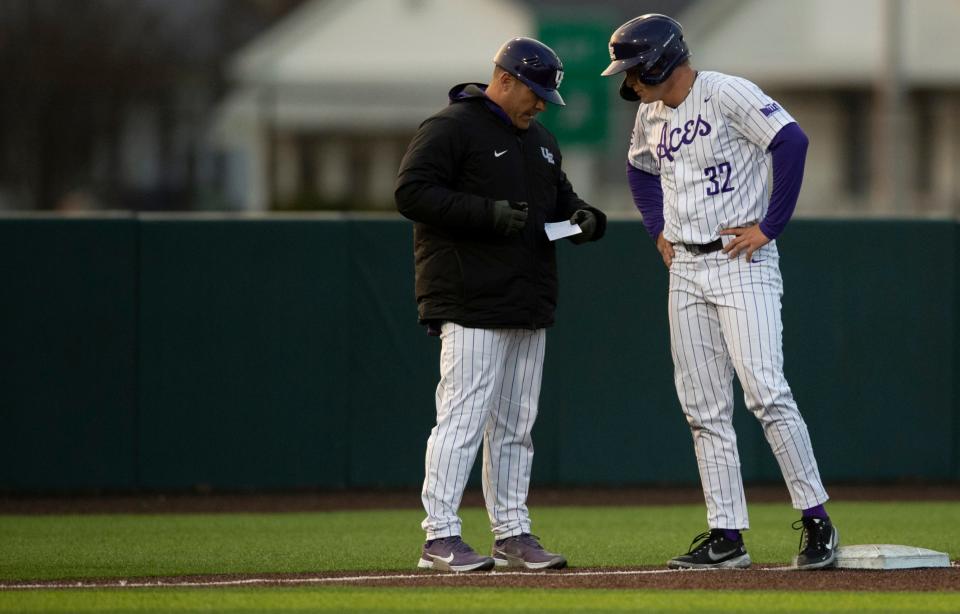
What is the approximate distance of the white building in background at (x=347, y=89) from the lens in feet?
101

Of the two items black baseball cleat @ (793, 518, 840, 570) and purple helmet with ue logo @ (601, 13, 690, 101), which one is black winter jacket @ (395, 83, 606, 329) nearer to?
purple helmet with ue logo @ (601, 13, 690, 101)

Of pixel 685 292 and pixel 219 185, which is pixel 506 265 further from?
pixel 219 185

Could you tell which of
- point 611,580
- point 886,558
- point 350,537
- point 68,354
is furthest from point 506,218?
point 68,354

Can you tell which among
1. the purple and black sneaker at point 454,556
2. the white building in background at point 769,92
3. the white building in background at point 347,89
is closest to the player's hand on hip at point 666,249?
the purple and black sneaker at point 454,556

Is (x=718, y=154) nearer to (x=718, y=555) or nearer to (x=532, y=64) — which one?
(x=532, y=64)

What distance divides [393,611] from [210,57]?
42.4 metres

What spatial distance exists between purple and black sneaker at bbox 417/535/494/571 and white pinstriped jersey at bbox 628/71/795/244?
1481 mm

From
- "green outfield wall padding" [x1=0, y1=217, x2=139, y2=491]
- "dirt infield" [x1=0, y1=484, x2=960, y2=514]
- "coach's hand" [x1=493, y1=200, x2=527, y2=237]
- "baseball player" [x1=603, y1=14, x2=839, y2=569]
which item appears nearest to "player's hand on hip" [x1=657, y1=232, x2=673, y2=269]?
"baseball player" [x1=603, y1=14, x2=839, y2=569]

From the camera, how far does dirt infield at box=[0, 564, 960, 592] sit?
6.19 metres

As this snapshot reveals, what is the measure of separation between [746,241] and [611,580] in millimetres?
1399

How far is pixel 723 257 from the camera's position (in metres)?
6.55

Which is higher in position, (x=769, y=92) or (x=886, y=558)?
(x=769, y=92)

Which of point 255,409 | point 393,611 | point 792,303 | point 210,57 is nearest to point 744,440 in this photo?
point 792,303

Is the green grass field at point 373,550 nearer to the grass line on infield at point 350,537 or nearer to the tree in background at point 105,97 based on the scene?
the grass line on infield at point 350,537
